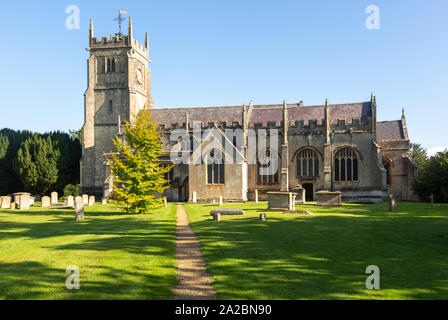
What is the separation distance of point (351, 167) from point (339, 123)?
15.7ft

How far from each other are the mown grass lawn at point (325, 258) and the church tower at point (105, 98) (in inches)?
1165

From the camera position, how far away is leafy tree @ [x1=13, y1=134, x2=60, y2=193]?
42.2 metres

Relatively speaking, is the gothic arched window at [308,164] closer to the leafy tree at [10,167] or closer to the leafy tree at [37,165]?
the leafy tree at [37,165]

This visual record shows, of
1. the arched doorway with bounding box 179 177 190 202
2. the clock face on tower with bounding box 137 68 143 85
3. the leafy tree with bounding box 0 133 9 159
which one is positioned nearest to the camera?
the arched doorway with bounding box 179 177 190 202

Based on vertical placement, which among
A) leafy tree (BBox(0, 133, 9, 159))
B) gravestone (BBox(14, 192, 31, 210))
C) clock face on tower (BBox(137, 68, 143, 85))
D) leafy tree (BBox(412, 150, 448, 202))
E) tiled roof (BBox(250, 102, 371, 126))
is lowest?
gravestone (BBox(14, 192, 31, 210))

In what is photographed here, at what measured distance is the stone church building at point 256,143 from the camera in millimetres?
35438

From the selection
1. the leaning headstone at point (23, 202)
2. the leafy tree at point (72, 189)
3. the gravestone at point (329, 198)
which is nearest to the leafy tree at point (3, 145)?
the leafy tree at point (72, 189)

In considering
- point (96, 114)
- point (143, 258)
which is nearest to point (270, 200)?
point (143, 258)

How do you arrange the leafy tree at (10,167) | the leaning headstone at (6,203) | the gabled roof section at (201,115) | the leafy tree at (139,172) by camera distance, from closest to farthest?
the leafy tree at (139,172), the leaning headstone at (6,203), the gabled roof section at (201,115), the leafy tree at (10,167)

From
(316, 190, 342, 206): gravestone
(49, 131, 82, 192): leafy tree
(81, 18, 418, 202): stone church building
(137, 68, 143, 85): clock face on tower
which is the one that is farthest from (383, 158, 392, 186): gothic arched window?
(49, 131, 82, 192): leafy tree

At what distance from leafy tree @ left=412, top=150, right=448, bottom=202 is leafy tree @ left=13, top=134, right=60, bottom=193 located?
4079cm

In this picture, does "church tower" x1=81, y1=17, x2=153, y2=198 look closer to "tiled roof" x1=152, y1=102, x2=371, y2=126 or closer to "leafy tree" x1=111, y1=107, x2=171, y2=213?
"tiled roof" x1=152, y1=102, x2=371, y2=126

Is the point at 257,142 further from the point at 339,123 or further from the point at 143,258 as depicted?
the point at 143,258

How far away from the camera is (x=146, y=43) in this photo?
A: 47.7m
